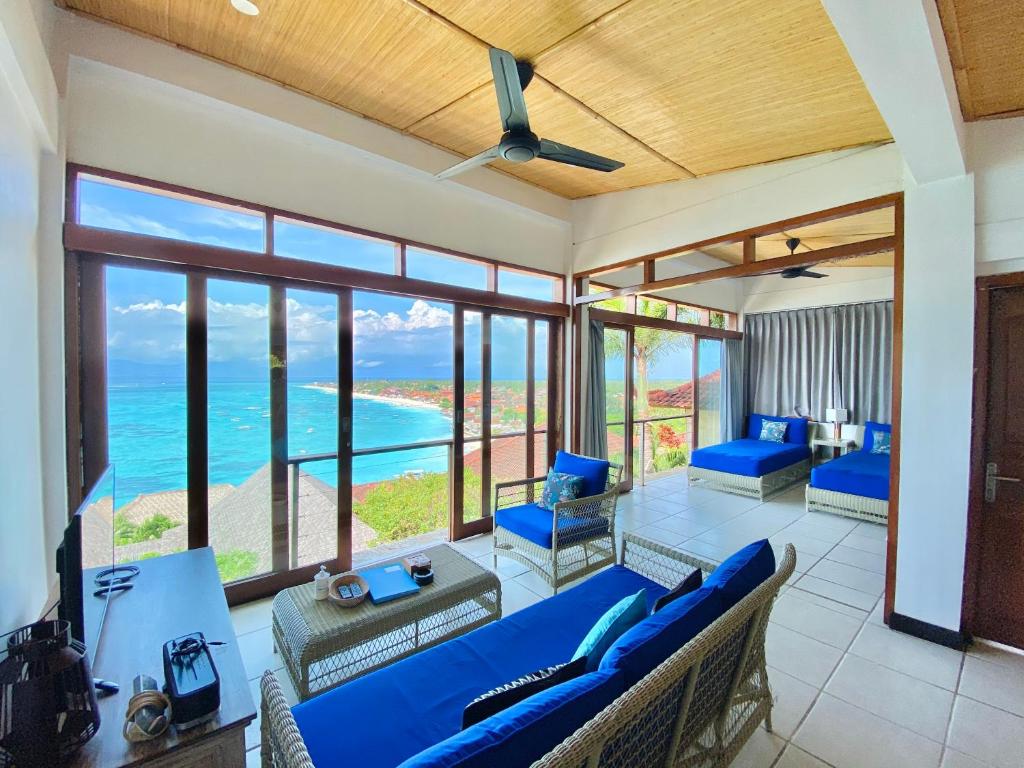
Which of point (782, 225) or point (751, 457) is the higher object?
point (782, 225)

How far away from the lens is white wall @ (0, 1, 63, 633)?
1.59 meters

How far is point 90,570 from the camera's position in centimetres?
200

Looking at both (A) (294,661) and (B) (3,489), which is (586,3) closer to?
(B) (3,489)

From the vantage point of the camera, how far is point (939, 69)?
1.53 metres

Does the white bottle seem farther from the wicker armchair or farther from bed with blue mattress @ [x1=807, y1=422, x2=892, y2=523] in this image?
bed with blue mattress @ [x1=807, y1=422, x2=892, y2=523]

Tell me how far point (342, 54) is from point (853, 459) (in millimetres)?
6410

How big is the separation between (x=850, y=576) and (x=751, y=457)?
2112 millimetres

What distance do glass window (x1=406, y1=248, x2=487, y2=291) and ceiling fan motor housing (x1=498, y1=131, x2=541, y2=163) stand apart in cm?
154

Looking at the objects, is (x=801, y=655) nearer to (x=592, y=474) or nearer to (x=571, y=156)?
(x=592, y=474)

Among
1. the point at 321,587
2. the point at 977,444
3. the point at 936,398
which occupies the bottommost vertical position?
the point at 321,587

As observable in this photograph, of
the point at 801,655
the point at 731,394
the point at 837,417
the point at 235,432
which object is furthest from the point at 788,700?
the point at 731,394

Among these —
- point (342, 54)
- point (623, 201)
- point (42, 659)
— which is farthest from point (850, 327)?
point (42, 659)

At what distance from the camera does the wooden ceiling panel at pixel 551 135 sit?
2.88 meters

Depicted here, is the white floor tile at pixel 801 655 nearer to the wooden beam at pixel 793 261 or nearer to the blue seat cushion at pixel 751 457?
the wooden beam at pixel 793 261
